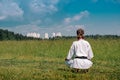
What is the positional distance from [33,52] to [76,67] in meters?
20.4

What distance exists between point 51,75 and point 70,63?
1.65 metres

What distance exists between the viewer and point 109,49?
1321 inches

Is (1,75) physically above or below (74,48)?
below

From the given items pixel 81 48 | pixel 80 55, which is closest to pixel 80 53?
pixel 80 55

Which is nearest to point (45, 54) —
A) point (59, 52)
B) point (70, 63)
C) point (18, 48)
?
point (59, 52)

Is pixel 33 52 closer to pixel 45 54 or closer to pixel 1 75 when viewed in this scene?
pixel 45 54

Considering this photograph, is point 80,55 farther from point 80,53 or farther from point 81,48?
point 81,48

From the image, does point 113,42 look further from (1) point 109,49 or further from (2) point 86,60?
(2) point 86,60

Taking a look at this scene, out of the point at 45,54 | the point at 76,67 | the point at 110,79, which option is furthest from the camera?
the point at 45,54

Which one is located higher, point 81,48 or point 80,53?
point 81,48

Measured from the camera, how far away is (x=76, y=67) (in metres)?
14.6

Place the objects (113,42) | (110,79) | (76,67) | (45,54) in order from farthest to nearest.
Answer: (113,42)
(45,54)
(76,67)
(110,79)

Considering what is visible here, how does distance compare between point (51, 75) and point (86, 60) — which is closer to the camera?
point (51, 75)

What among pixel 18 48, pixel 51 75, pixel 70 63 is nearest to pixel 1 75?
pixel 51 75
